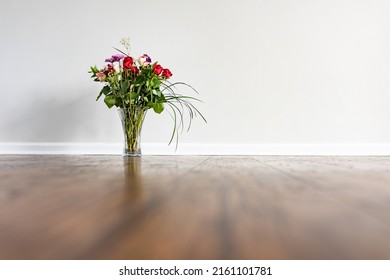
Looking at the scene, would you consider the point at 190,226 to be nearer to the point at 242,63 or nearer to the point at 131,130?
the point at 131,130

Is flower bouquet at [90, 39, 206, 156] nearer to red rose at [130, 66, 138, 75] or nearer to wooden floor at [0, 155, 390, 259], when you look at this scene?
red rose at [130, 66, 138, 75]

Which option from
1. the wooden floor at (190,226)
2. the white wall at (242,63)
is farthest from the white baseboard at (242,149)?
the wooden floor at (190,226)

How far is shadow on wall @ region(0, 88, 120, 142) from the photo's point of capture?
2109 mm

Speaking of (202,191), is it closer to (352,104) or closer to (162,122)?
(162,122)

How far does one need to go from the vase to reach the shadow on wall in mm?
680

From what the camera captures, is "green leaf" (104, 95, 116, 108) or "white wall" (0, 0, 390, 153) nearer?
"green leaf" (104, 95, 116, 108)

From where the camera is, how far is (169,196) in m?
0.34

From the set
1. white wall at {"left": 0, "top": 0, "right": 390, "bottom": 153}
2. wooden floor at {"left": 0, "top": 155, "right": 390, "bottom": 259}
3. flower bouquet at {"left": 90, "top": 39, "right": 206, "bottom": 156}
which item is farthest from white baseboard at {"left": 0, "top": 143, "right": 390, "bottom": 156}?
wooden floor at {"left": 0, "top": 155, "right": 390, "bottom": 259}

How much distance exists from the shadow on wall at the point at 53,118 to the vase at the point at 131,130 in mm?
680

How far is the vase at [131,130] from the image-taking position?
4.81ft

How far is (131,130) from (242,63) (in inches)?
35.1

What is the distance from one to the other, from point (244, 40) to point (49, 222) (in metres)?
2.00

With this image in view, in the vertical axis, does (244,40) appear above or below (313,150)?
above
